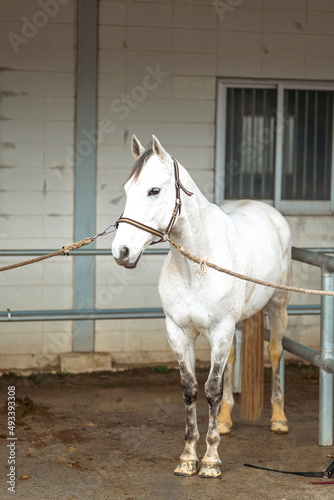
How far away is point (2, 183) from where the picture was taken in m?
6.20

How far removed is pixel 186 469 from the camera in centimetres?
389

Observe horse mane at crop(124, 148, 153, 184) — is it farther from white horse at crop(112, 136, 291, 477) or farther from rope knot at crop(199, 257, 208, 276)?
rope knot at crop(199, 257, 208, 276)

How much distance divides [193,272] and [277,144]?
3092 millimetres

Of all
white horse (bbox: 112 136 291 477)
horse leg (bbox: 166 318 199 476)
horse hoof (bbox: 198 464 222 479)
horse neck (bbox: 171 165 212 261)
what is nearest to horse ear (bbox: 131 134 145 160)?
white horse (bbox: 112 136 291 477)

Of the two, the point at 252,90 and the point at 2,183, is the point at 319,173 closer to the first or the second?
the point at 252,90

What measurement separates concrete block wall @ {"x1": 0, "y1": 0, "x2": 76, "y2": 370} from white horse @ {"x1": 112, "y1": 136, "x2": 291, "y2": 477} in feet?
7.75

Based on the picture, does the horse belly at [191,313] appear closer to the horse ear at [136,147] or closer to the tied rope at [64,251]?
the tied rope at [64,251]

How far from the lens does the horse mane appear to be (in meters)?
3.47

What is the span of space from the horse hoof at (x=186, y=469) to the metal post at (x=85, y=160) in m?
2.61

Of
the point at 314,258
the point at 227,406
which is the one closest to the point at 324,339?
the point at 314,258

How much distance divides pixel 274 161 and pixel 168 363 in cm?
203

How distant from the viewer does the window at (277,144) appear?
6.55m

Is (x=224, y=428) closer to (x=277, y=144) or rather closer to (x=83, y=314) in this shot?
(x=83, y=314)

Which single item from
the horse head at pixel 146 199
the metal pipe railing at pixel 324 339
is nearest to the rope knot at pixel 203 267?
the horse head at pixel 146 199
